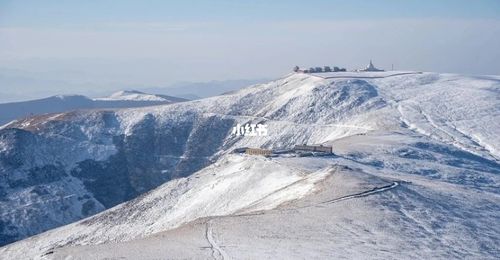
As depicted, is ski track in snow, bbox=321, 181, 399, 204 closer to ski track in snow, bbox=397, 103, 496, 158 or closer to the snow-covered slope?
the snow-covered slope

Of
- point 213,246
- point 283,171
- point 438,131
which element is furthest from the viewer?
point 438,131

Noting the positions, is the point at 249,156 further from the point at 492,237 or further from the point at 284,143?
the point at 492,237

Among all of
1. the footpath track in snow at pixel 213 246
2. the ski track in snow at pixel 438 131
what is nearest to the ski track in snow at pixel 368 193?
the footpath track in snow at pixel 213 246

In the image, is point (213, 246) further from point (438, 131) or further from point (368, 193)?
point (438, 131)

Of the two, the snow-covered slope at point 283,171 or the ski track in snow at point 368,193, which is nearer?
the snow-covered slope at point 283,171

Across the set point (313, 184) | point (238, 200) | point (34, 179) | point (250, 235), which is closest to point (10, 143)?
point (34, 179)

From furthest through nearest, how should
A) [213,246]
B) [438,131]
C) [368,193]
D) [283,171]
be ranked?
[438,131]
[283,171]
[368,193]
[213,246]

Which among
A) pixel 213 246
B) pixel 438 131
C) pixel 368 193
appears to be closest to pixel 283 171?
pixel 368 193

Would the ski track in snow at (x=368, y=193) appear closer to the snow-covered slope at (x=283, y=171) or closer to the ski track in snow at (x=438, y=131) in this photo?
the snow-covered slope at (x=283, y=171)

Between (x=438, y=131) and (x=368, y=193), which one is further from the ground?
(x=368, y=193)
